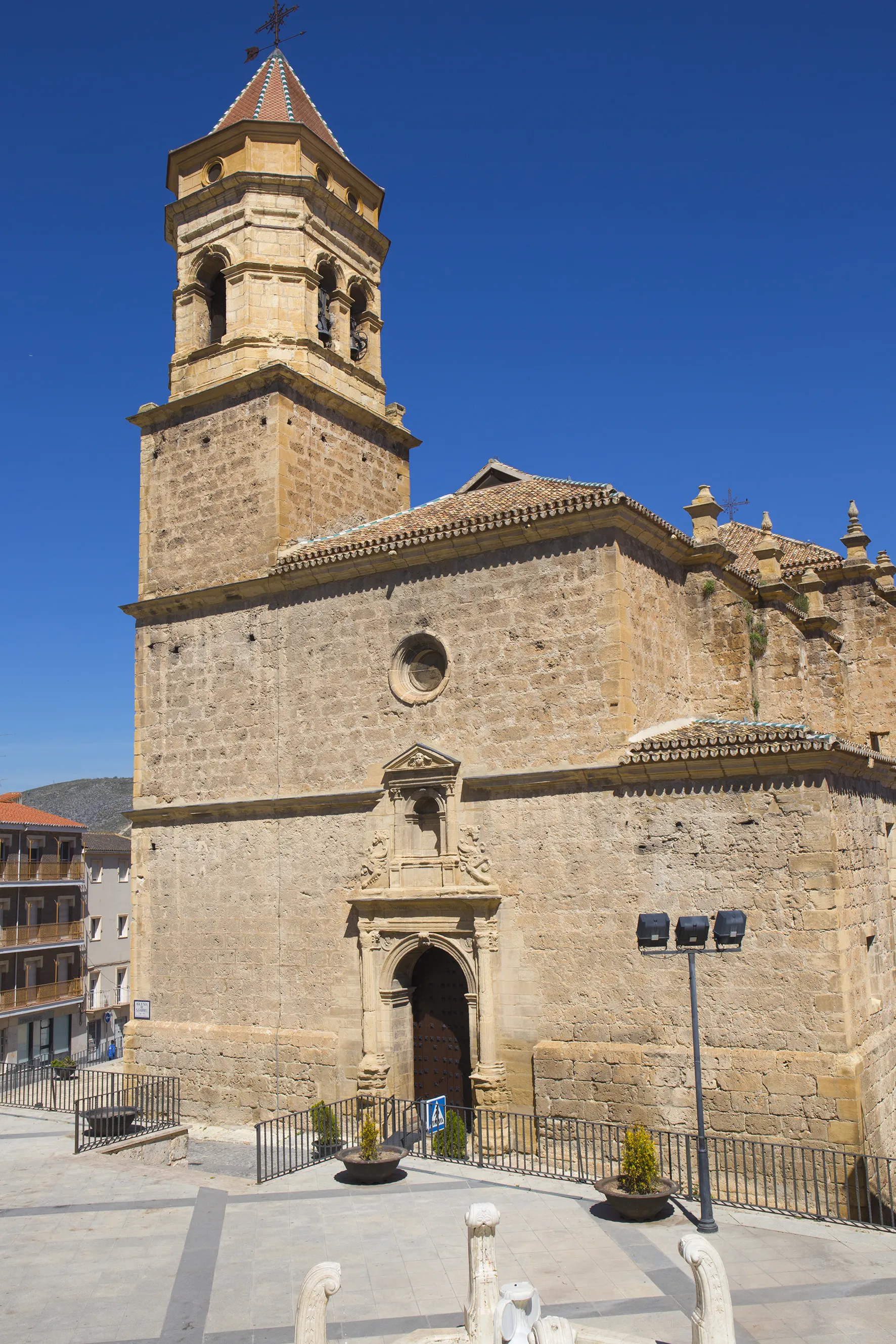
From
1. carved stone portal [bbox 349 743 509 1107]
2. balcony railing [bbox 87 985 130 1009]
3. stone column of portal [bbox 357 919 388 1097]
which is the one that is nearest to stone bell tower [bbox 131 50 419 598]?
carved stone portal [bbox 349 743 509 1107]

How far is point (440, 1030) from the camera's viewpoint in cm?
1598

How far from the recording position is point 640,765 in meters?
13.8

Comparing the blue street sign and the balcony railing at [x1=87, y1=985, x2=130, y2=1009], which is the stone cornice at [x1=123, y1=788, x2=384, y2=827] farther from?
the balcony railing at [x1=87, y1=985, x2=130, y2=1009]

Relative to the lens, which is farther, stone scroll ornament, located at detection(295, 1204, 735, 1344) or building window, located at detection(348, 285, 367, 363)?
building window, located at detection(348, 285, 367, 363)

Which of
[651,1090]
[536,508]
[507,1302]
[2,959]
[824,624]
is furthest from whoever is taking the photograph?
[2,959]

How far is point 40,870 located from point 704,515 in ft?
102

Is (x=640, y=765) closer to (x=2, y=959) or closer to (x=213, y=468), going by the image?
(x=213, y=468)

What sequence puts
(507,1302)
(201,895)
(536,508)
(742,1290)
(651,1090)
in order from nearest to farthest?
1. (507,1302)
2. (742,1290)
3. (651,1090)
4. (536,508)
5. (201,895)

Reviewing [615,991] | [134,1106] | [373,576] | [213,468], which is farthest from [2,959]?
[615,991]

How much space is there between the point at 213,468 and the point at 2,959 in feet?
80.5

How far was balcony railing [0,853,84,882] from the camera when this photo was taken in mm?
37312

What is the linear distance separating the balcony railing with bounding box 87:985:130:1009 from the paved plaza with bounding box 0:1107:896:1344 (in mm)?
30865

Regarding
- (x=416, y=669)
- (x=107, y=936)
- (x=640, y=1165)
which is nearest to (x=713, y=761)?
(x=640, y=1165)

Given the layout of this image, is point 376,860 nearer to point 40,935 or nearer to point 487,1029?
point 487,1029
